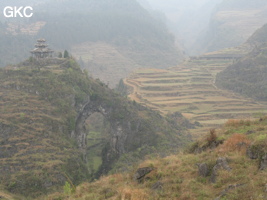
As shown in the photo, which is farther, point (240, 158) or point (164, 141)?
point (164, 141)

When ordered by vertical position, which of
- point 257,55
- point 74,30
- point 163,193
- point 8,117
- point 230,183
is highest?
point 74,30

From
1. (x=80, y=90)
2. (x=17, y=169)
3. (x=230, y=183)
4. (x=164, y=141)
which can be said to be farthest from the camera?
(x=80, y=90)

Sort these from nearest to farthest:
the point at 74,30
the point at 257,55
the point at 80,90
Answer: the point at 80,90, the point at 257,55, the point at 74,30

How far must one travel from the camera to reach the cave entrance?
181 ft

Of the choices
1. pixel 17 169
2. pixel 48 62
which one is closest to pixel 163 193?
pixel 17 169

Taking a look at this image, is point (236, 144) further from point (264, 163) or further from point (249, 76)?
point (249, 76)

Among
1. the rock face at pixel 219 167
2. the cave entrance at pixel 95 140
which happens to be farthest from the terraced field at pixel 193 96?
the rock face at pixel 219 167

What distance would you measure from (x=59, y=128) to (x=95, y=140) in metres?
25.0

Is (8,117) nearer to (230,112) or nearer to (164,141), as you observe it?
(164,141)

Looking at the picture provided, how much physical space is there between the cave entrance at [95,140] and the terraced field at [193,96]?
13097mm

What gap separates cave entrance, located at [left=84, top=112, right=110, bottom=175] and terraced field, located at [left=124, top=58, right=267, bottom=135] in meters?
13.1

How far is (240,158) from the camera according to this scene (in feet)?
40.5

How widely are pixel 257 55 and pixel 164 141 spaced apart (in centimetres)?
5750

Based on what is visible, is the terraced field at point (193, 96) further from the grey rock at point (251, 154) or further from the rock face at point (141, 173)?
A: the grey rock at point (251, 154)
